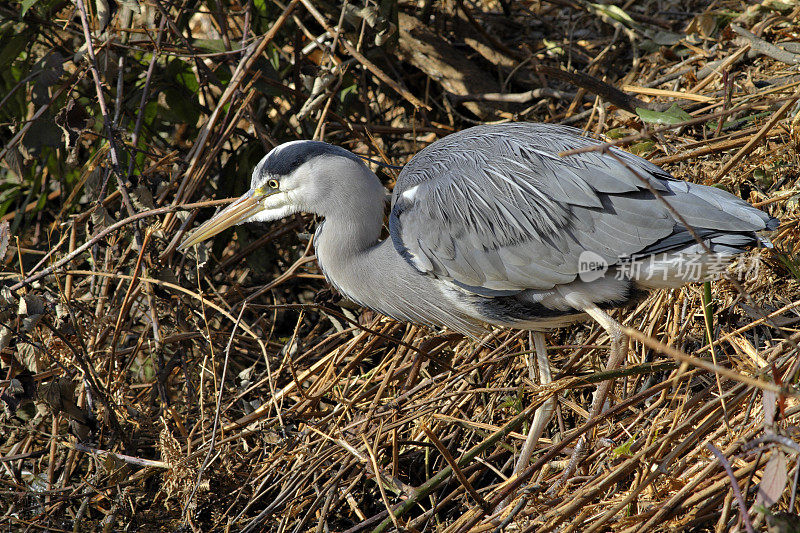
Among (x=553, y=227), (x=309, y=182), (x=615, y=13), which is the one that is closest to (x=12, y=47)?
(x=309, y=182)

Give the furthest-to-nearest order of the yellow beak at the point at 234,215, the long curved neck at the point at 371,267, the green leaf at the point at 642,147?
1. the green leaf at the point at 642,147
2. the yellow beak at the point at 234,215
3. the long curved neck at the point at 371,267

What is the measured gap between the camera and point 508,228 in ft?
7.52

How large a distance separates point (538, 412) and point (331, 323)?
1161 mm

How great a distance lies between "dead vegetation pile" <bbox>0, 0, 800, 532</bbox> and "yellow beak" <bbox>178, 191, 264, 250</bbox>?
19 centimetres

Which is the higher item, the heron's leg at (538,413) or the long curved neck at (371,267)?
the long curved neck at (371,267)

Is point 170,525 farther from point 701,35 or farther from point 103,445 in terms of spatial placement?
point 701,35

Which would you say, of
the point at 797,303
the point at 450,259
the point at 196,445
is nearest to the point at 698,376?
the point at 797,303

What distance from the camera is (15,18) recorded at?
286cm

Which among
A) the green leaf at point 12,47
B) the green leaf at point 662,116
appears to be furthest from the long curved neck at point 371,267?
the green leaf at point 12,47

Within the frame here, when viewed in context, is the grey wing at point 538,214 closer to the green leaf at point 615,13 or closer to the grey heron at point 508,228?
the grey heron at point 508,228

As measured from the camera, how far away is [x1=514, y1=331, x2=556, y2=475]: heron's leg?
2352 mm

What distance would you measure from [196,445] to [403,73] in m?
2.08

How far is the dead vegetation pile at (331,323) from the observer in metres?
2.11

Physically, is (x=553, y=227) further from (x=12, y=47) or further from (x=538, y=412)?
(x=12, y=47)
